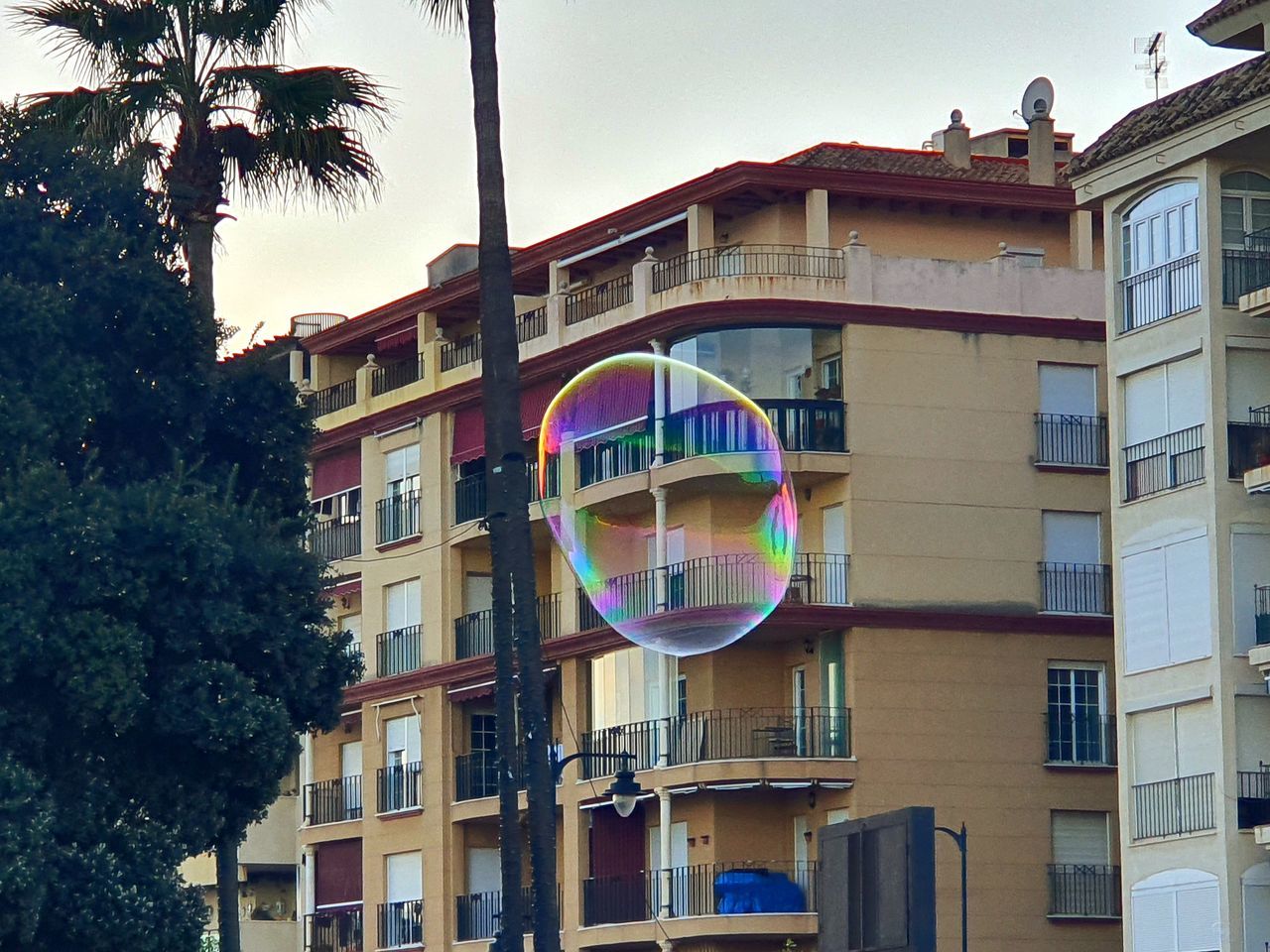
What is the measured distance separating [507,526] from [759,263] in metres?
26.3

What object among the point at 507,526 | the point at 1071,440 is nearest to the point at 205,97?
the point at 507,526

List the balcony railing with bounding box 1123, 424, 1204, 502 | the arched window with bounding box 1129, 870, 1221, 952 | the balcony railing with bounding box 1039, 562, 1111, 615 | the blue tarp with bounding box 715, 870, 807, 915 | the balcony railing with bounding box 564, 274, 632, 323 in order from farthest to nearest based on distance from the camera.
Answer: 1. the balcony railing with bounding box 564, 274, 632, 323
2. the balcony railing with bounding box 1039, 562, 1111, 615
3. the blue tarp with bounding box 715, 870, 807, 915
4. the balcony railing with bounding box 1123, 424, 1204, 502
5. the arched window with bounding box 1129, 870, 1221, 952

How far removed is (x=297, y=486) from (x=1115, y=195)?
21007 mm

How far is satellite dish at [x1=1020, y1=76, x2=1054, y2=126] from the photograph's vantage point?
6056 cm

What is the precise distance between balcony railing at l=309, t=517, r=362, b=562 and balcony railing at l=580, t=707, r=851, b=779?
1388cm

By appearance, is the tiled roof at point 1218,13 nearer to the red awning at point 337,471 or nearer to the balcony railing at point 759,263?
the balcony railing at point 759,263

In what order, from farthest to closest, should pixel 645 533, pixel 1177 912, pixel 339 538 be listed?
pixel 339 538 → pixel 1177 912 → pixel 645 533

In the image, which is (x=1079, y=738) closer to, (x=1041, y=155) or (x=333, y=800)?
(x=1041, y=155)

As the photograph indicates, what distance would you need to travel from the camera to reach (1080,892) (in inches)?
2088

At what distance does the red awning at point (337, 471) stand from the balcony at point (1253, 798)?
29.7m

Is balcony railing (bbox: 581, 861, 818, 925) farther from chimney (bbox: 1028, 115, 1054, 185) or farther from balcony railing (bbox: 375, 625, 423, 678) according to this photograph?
chimney (bbox: 1028, 115, 1054, 185)

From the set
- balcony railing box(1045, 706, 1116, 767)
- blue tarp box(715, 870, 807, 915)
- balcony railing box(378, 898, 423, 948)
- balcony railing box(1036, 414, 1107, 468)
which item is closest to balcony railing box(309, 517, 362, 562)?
balcony railing box(378, 898, 423, 948)

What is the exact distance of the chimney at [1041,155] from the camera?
58.8m

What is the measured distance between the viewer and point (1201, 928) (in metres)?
43.7
